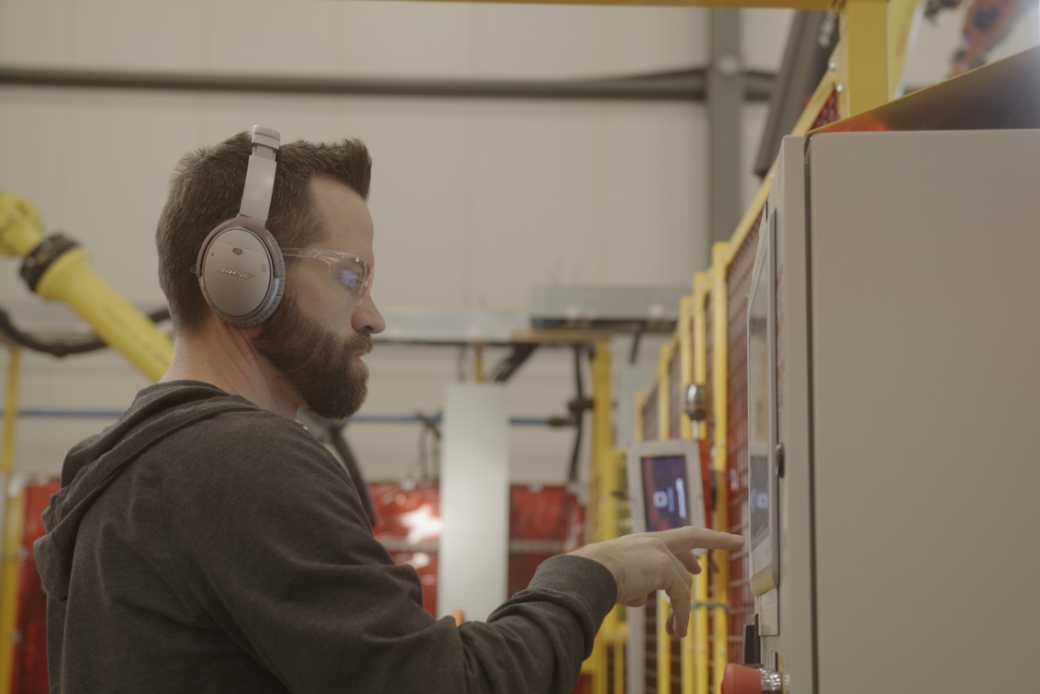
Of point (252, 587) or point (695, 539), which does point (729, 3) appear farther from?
point (252, 587)

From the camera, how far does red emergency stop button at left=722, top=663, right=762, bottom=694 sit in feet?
3.35

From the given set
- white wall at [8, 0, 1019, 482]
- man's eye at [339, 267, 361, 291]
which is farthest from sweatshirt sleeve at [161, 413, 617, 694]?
white wall at [8, 0, 1019, 482]

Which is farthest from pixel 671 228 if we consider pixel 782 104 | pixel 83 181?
pixel 83 181

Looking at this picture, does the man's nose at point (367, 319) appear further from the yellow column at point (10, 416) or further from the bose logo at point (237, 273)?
the yellow column at point (10, 416)

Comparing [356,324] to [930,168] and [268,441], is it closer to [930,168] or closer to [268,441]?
[268,441]

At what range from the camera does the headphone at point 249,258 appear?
44.7 inches

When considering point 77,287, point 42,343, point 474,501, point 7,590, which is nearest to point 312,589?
point 77,287

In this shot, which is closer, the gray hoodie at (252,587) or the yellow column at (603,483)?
the gray hoodie at (252,587)

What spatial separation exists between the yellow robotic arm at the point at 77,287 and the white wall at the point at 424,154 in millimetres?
3561

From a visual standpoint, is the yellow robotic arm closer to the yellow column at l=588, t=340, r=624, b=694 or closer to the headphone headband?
the yellow column at l=588, t=340, r=624, b=694

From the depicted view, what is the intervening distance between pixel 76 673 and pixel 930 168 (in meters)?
1.02

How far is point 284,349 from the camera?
122 centimetres

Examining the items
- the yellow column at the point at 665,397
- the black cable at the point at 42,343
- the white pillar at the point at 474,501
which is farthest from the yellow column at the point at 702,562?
the black cable at the point at 42,343

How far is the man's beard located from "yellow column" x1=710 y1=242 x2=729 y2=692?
1.31m
